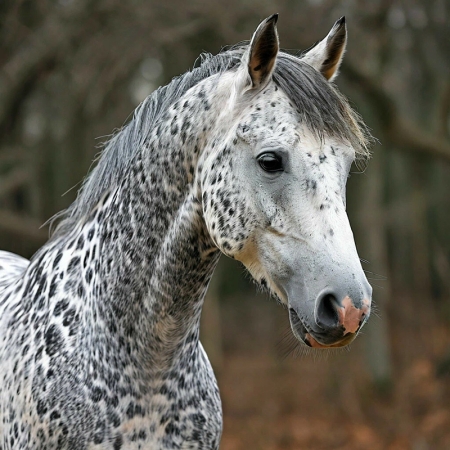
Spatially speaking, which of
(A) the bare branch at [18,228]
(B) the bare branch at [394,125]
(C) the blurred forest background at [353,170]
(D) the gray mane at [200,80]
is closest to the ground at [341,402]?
(C) the blurred forest background at [353,170]

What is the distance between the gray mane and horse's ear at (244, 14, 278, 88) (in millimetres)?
61

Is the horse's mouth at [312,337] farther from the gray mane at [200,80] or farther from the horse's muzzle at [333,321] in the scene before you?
the gray mane at [200,80]

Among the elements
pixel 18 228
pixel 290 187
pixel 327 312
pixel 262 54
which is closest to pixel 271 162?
pixel 290 187

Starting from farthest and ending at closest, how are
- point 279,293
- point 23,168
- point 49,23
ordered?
point 23,168 < point 49,23 < point 279,293

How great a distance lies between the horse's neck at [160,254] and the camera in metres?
2.90

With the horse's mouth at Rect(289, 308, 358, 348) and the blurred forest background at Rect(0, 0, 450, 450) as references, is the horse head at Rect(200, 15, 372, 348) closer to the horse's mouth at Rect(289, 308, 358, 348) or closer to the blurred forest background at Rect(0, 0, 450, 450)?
the horse's mouth at Rect(289, 308, 358, 348)

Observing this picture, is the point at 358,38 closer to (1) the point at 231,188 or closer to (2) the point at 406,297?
(1) the point at 231,188

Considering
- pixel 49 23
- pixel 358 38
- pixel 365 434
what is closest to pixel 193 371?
pixel 49 23

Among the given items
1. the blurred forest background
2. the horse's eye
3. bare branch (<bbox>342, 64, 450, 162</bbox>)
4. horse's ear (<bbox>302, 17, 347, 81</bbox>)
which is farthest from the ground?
the horse's eye

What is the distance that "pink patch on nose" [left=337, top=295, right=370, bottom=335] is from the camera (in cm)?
235

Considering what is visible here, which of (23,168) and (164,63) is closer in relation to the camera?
(23,168)

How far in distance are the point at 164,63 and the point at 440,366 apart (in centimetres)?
622

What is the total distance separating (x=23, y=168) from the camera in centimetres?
991

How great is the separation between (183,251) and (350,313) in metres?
0.82
